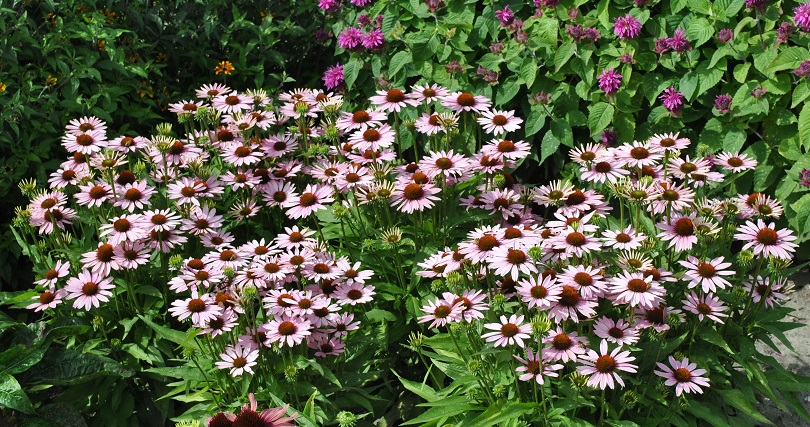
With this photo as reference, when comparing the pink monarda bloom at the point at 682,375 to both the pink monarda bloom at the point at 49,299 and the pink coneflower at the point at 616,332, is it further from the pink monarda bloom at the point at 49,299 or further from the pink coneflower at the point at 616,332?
the pink monarda bloom at the point at 49,299

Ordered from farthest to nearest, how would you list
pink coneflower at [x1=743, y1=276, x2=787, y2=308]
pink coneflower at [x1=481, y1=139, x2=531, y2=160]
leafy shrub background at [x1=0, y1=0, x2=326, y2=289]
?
leafy shrub background at [x1=0, y1=0, x2=326, y2=289]
pink coneflower at [x1=481, y1=139, x2=531, y2=160]
pink coneflower at [x1=743, y1=276, x2=787, y2=308]

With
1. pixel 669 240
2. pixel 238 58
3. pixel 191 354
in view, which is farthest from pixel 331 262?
pixel 238 58

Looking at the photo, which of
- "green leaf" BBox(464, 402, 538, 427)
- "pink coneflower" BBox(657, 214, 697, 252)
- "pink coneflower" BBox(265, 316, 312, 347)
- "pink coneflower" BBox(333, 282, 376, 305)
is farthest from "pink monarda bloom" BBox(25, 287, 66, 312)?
"pink coneflower" BBox(657, 214, 697, 252)

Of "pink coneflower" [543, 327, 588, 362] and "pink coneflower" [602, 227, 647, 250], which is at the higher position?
"pink coneflower" [602, 227, 647, 250]

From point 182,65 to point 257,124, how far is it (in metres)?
1.50

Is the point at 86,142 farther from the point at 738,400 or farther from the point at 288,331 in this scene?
the point at 738,400

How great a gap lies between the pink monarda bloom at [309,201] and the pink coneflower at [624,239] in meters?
1.07

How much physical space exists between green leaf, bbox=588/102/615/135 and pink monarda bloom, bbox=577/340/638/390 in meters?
1.85

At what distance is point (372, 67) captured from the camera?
454 centimetres

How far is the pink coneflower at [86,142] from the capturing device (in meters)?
3.53

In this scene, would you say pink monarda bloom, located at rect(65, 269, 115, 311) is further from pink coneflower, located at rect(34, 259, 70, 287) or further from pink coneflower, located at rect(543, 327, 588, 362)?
pink coneflower, located at rect(543, 327, 588, 362)

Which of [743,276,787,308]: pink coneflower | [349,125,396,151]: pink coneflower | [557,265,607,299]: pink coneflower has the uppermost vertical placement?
[349,125,396,151]: pink coneflower

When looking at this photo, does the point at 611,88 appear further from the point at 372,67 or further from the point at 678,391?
the point at 678,391

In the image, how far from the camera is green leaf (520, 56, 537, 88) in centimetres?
421
